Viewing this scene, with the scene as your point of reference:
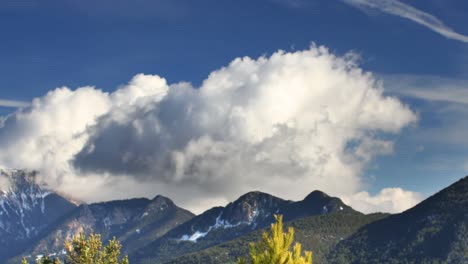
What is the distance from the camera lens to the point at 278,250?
48.6 m

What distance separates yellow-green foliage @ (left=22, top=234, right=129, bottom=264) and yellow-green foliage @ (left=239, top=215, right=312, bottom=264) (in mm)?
34325

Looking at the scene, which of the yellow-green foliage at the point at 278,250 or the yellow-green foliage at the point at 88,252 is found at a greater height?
the yellow-green foliage at the point at 88,252

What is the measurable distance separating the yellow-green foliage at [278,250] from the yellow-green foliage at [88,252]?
113ft

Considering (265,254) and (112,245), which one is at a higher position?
(112,245)

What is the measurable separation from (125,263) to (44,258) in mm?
12444

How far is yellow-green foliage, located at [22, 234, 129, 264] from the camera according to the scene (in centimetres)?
7988

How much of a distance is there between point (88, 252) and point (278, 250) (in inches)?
1582

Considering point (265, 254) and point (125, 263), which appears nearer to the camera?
point (265, 254)

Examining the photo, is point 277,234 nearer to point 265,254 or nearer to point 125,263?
point 265,254

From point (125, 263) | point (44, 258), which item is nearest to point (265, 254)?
point (125, 263)

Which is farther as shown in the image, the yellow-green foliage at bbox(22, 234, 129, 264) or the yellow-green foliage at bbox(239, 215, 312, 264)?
the yellow-green foliage at bbox(22, 234, 129, 264)

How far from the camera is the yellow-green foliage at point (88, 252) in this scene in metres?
79.9

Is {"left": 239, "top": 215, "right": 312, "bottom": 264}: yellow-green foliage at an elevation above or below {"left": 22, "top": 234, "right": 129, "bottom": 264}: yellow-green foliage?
below

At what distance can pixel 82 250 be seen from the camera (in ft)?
262
